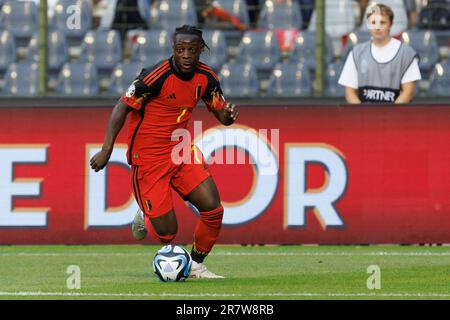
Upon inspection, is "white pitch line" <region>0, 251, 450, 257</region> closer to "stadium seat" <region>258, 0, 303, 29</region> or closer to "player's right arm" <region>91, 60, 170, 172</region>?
"player's right arm" <region>91, 60, 170, 172</region>

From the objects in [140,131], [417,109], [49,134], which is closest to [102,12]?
[49,134]

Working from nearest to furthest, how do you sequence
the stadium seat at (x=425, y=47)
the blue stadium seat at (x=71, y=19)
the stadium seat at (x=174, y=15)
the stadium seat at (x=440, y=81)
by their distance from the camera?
the stadium seat at (x=440, y=81) < the stadium seat at (x=425, y=47) < the stadium seat at (x=174, y=15) < the blue stadium seat at (x=71, y=19)

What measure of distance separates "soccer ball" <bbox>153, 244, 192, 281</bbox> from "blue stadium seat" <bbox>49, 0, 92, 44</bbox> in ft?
23.8

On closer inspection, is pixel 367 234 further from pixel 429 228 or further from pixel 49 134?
pixel 49 134

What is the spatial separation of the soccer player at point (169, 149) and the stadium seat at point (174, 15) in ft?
21.6

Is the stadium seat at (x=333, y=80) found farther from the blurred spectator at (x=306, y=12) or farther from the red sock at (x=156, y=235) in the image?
the red sock at (x=156, y=235)

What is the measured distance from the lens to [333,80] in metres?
15.5

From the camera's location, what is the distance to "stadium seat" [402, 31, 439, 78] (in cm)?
1605

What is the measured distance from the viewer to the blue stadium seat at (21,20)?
17.2 metres

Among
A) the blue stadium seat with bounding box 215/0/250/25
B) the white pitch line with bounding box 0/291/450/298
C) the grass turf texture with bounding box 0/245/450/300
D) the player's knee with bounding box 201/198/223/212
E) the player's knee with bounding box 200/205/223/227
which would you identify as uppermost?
the blue stadium seat with bounding box 215/0/250/25

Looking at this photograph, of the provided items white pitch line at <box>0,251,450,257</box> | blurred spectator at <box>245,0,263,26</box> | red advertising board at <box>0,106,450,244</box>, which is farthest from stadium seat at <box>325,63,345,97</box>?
white pitch line at <box>0,251,450,257</box>

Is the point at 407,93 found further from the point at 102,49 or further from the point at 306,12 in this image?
the point at 102,49

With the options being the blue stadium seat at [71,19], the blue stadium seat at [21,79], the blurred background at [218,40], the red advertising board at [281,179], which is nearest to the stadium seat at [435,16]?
the blurred background at [218,40]

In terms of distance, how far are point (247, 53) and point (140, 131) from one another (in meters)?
6.30
